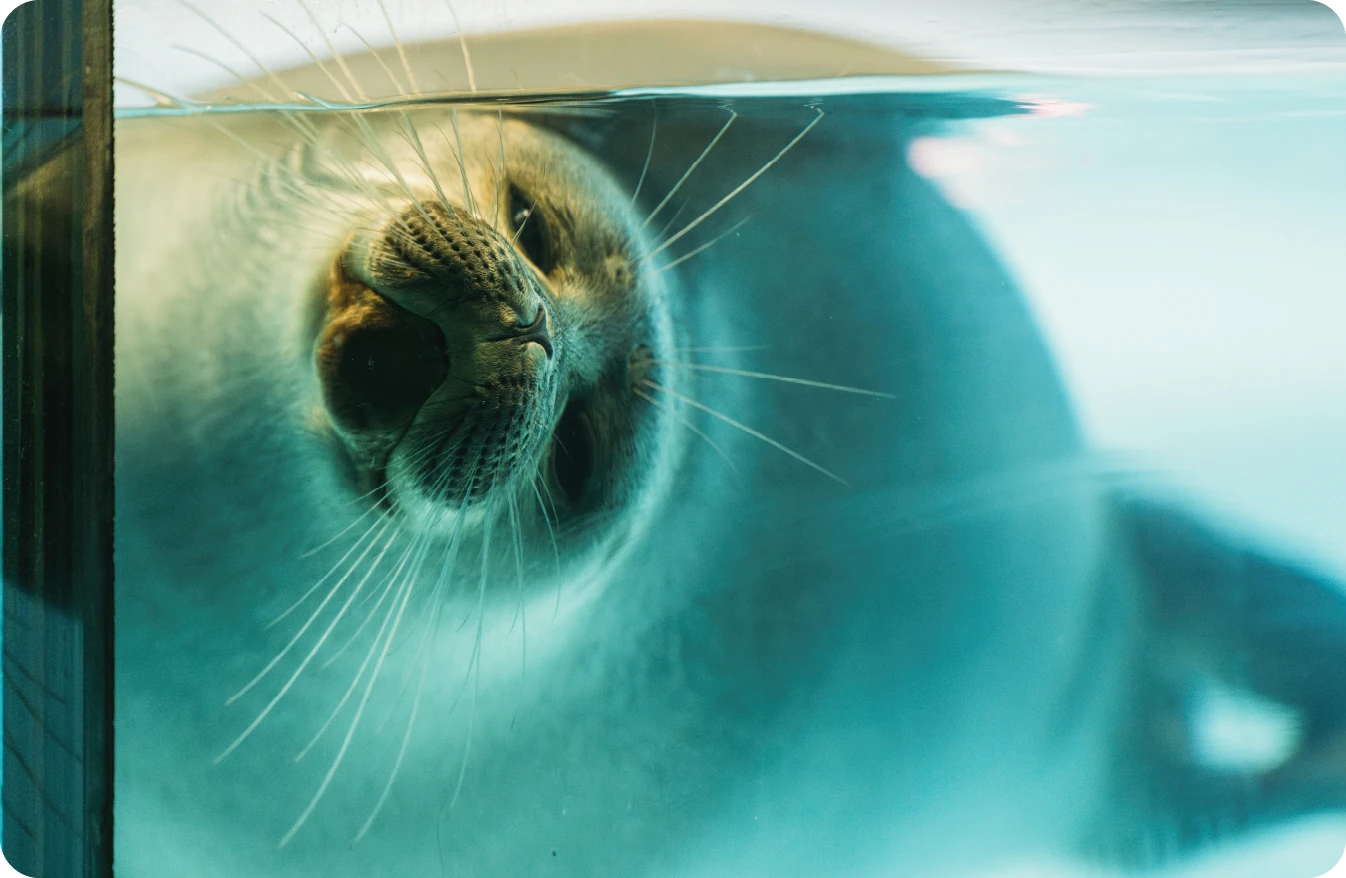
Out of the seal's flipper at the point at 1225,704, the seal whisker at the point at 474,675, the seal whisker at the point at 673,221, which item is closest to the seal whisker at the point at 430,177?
the seal whisker at the point at 673,221

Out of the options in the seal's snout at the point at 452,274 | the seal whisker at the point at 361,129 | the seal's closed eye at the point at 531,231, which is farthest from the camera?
the seal's closed eye at the point at 531,231

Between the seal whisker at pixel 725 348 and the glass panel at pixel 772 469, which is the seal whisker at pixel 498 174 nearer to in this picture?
the glass panel at pixel 772 469

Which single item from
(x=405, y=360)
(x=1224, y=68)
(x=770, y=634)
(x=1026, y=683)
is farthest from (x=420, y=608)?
(x=1224, y=68)

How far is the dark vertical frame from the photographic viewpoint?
713 millimetres

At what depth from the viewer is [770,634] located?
3.41 feet

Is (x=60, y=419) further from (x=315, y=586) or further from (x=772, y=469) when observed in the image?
(x=772, y=469)

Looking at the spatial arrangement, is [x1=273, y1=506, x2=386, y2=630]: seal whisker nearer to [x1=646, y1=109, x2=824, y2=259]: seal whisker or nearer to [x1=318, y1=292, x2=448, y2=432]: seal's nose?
[x1=318, y1=292, x2=448, y2=432]: seal's nose

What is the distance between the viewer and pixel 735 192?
3.37 ft

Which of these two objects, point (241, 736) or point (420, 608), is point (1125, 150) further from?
point (241, 736)

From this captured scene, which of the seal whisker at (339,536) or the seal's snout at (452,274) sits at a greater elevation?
the seal's snout at (452,274)

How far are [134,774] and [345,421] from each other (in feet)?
1.41

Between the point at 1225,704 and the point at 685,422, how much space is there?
776mm

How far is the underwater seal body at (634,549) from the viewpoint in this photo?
79 cm

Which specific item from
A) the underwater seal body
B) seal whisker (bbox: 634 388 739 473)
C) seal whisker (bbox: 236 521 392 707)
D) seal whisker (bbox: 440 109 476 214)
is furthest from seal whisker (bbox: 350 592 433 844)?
seal whisker (bbox: 440 109 476 214)
